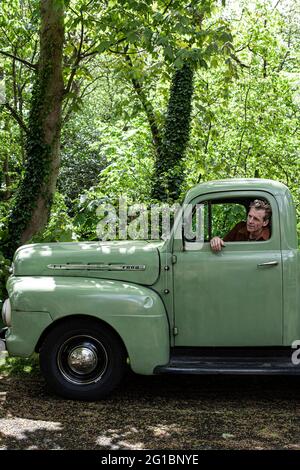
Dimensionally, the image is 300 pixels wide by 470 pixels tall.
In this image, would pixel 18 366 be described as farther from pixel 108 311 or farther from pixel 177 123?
pixel 177 123

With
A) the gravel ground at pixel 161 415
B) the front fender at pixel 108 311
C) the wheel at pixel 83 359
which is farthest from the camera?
the wheel at pixel 83 359

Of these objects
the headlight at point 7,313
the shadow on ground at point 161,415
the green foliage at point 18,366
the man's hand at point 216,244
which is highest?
the man's hand at point 216,244

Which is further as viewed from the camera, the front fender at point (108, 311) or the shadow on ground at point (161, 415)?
the front fender at point (108, 311)

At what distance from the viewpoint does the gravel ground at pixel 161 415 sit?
4691 millimetres

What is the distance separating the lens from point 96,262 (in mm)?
5895

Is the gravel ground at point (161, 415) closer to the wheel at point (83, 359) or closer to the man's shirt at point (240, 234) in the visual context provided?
the wheel at point (83, 359)

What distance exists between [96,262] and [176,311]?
0.92 meters

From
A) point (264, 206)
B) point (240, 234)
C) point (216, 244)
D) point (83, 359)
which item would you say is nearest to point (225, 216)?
point (240, 234)

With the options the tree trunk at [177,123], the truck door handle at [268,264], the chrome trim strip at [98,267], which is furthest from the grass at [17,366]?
the tree trunk at [177,123]

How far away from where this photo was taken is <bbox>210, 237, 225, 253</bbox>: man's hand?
18.5ft

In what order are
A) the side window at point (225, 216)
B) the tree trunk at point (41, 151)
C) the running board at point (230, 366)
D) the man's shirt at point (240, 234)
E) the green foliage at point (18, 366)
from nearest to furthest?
1. the running board at point (230, 366)
2. the man's shirt at point (240, 234)
3. the side window at point (225, 216)
4. the green foliage at point (18, 366)
5. the tree trunk at point (41, 151)

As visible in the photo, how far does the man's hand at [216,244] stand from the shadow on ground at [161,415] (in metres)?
1.45

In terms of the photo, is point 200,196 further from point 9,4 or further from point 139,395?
point 9,4

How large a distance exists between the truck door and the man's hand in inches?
Result: 1.9
